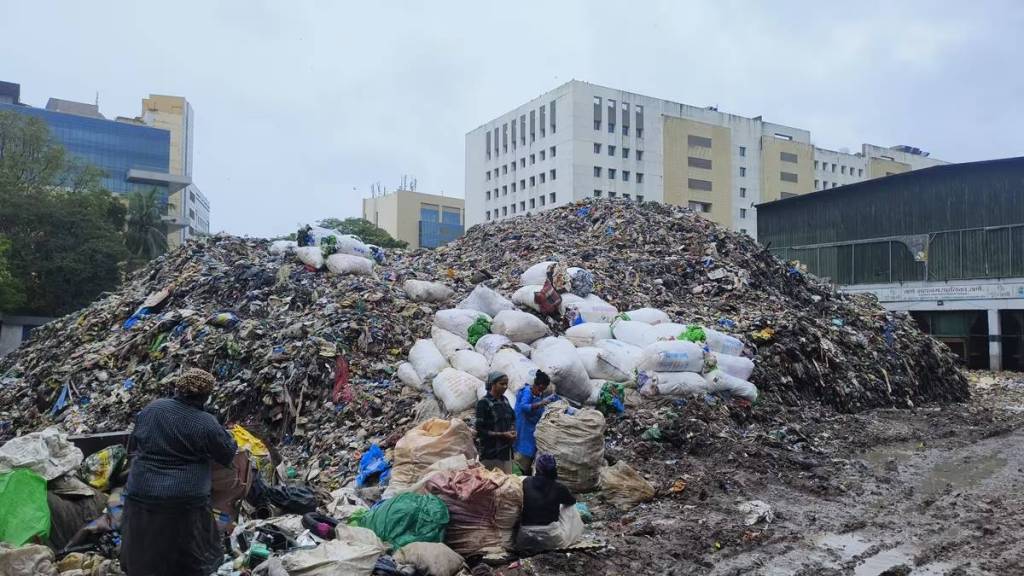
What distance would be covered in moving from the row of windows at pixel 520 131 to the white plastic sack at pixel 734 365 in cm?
4585

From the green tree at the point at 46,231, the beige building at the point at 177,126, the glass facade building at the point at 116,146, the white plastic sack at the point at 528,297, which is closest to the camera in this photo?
the white plastic sack at the point at 528,297

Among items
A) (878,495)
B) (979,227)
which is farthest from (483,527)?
(979,227)

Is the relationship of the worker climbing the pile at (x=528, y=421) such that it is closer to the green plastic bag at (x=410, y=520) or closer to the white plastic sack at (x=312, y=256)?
the green plastic bag at (x=410, y=520)

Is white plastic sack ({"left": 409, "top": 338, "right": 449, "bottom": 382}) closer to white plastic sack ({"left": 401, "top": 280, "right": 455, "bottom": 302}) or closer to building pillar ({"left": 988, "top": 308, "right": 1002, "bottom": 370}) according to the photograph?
white plastic sack ({"left": 401, "top": 280, "right": 455, "bottom": 302})

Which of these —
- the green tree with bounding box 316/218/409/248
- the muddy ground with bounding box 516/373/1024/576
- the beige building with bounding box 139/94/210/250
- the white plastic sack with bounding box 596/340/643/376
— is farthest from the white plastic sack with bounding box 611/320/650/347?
the beige building with bounding box 139/94/210/250

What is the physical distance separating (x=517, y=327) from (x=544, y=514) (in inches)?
155

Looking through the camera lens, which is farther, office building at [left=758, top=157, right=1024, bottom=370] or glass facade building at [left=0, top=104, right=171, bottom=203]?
glass facade building at [left=0, top=104, right=171, bottom=203]

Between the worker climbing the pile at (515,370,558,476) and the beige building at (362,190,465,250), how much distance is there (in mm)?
70180

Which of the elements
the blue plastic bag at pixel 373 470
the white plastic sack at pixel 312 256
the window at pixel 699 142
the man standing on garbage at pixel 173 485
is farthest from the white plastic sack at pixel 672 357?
the window at pixel 699 142

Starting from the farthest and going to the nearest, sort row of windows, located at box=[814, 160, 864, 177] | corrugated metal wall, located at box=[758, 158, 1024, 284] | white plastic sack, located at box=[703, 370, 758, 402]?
row of windows, located at box=[814, 160, 864, 177] → corrugated metal wall, located at box=[758, 158, 1024, 284] → white plastic sack, located at box=[703, 370, 758, 402]

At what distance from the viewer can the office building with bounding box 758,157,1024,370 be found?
65.4 feet

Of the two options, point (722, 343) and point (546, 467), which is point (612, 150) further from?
A: point (546, 467)

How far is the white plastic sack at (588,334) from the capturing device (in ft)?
27.7

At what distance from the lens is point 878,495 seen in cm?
591
